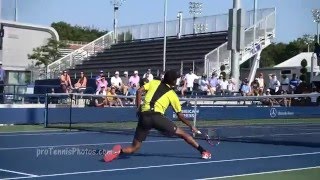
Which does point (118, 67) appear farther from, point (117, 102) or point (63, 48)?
point (117, 102)

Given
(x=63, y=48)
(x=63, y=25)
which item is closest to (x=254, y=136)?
(x=63, y=48)

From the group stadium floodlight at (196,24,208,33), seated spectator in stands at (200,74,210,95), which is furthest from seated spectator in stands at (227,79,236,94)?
stadium floodlight at (196,24,208,33)

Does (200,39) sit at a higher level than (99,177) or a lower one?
higher

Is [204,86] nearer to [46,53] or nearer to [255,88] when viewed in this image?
[255,88]

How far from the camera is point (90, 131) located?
17.2 meters

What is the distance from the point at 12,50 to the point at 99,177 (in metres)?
41.1

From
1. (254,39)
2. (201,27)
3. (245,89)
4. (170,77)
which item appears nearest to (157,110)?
(170,77)

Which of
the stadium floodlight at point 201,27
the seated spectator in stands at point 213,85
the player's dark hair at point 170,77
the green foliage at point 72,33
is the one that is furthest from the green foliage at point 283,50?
the player's dark hair at point 170,77

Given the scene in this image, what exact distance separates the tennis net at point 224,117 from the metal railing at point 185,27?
18386mm

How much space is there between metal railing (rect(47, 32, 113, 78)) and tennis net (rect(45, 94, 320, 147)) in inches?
1104

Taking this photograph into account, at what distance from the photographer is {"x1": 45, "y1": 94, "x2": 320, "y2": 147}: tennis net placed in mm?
16308

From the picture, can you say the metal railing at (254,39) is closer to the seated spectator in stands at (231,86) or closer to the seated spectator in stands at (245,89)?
the seated spectator in stands at (231,86)

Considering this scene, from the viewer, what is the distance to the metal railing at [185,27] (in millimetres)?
44653

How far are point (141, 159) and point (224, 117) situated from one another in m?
13.6
